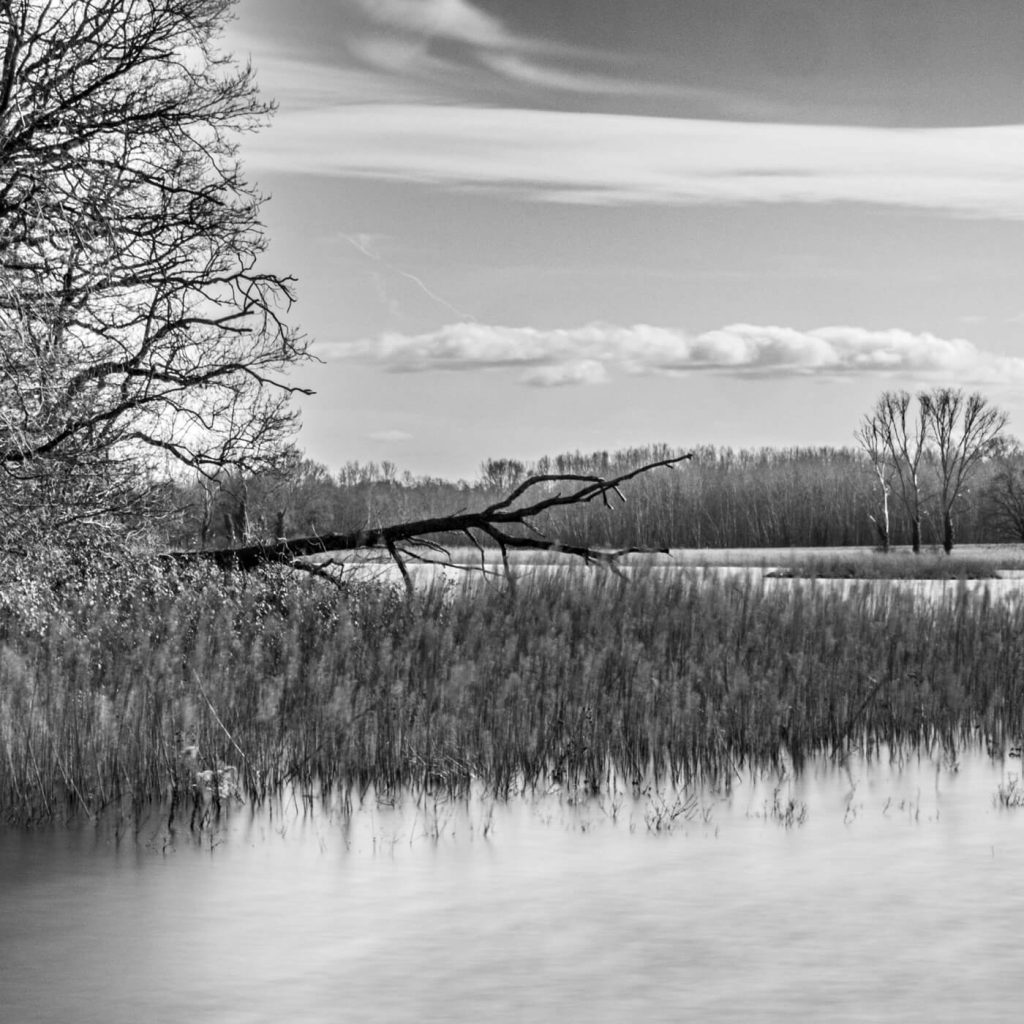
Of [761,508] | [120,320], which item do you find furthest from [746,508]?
[120,320]

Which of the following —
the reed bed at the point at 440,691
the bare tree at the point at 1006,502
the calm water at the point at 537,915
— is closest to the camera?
the calm water at the point at 537,915

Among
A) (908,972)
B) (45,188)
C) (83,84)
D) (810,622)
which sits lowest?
(908,972)

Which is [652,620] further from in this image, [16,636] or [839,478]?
[839,478]

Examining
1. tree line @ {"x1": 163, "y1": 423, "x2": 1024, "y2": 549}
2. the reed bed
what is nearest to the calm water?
the reed bed

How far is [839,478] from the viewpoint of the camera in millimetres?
45031

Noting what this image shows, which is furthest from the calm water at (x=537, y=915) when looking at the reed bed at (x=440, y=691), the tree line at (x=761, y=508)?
the tree line at (x=761, y=508)

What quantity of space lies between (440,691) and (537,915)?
338 centimetres

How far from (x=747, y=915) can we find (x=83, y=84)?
37.6 ft

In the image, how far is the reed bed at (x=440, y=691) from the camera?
27.9ft

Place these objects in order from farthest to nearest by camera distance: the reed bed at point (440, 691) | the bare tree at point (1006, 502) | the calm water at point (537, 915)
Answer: the bare tree at point (1006, 502) → the reed bed at point (440, 691) → the calm water at point (537, 915)

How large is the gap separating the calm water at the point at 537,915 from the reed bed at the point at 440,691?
1.82 ft

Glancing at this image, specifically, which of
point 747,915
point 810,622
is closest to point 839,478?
point 810,622

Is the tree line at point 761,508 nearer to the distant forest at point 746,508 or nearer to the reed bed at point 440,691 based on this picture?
the distant forest at point 746,508

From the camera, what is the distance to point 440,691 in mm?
9797
